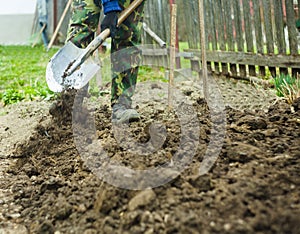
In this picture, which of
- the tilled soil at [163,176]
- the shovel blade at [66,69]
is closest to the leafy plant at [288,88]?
the tilled soil at [163,176]

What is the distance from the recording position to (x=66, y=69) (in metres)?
2.85

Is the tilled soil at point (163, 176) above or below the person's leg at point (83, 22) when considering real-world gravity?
below

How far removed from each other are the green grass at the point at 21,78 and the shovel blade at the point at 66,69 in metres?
1.47

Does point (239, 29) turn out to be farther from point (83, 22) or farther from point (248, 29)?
point (83, 22)

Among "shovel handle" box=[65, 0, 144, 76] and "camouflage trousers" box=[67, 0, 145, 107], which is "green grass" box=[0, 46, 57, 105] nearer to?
"camouflage trousers" box=[67, 0, 145, 107]

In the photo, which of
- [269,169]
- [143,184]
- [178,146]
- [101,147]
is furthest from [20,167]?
[269,169]

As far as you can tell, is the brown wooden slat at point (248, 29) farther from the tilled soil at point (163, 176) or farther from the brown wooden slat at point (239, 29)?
the tilled soil at point (163, 176)

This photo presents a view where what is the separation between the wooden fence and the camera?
4.01 meters

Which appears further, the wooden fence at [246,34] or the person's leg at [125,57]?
the wooden fence at [246,34]

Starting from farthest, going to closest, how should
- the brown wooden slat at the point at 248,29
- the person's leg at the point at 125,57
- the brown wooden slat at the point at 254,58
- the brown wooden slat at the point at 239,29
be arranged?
the brown wooden slat at the point at 239,29 → the brown wooden slat at the point at 248,29 → the brown wooden slat at the point at 254,58 → the person's leg at the point at 125,57

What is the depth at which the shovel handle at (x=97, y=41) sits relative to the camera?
8.86 feet

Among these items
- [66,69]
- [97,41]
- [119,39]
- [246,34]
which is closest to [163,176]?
[97,41]

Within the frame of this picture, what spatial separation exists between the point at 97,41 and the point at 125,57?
0.37m

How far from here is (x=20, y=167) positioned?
100 inches
